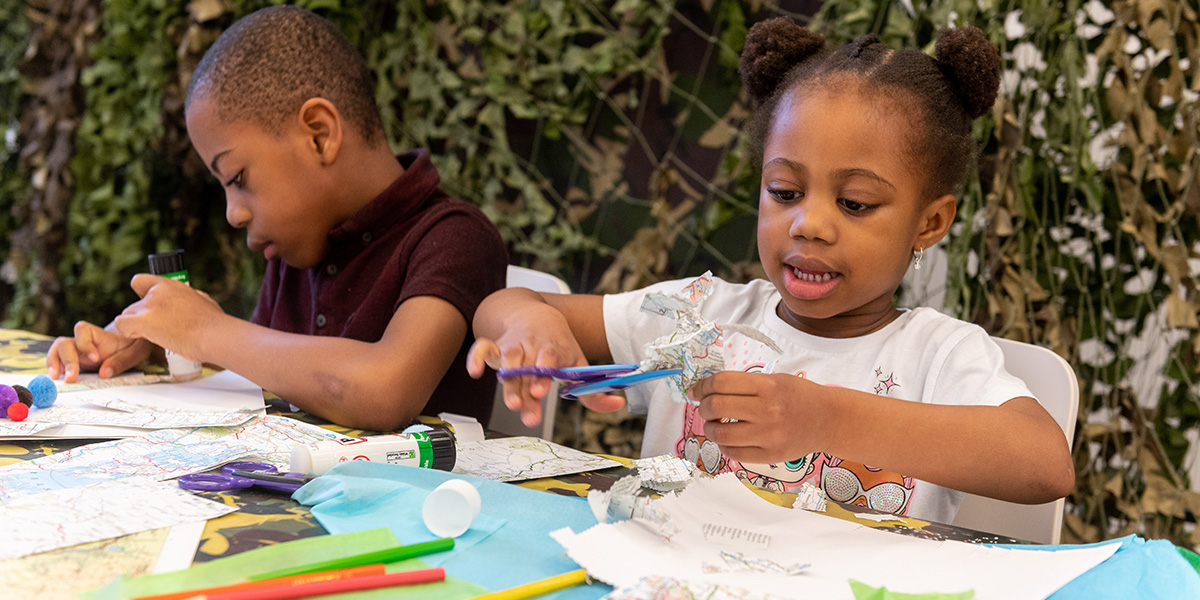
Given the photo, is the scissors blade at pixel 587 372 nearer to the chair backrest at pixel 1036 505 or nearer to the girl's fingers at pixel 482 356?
the girl's fingers at pixel 482 356

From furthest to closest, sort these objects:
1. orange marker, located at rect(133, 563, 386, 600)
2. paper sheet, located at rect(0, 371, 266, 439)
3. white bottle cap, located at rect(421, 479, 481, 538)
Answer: paper sheet, located at rect(0, 371, 266, 439) < white bottle cap, located at rect(421, 479, 481, 538) < orange marker, located at rect(133, 563, 386, 600)

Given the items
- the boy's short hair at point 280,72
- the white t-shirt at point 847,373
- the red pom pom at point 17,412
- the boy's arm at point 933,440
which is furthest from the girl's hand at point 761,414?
the boy's short hair at point 280,72

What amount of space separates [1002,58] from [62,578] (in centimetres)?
133

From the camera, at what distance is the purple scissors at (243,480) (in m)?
0.64

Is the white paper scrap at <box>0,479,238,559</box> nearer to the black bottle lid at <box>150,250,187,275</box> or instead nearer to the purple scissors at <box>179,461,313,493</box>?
the purple scissors at <box>179,461,313,493</box>

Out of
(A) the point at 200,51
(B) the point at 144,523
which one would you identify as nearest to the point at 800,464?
(B) the point at 144,523

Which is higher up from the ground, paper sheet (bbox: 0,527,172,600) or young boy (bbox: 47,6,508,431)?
young boy (bbox: 47,6,508,431)

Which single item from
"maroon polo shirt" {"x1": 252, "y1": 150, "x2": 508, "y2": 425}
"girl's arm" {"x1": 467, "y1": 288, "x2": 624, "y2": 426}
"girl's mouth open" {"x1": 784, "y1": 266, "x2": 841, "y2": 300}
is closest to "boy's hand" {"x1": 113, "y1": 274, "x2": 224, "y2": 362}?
"maroon polo shirt" {"x1": 252, "y1": 150, "x2": 508, "y2": 425}

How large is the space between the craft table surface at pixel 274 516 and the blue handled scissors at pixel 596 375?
0.10 metres

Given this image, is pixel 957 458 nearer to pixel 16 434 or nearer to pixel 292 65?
pixel 16 434

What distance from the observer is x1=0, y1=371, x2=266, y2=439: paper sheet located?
2.57 ft

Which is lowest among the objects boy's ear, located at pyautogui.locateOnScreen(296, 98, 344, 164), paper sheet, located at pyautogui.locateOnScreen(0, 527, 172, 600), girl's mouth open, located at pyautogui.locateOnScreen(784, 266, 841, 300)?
paper sheet, located at pyautogui.locateOnScreen(0, 527, 172, 600)

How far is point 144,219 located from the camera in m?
2.01

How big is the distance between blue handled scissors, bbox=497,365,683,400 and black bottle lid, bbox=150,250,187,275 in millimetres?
640
